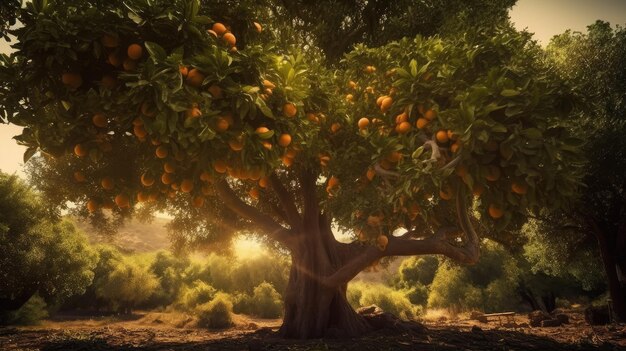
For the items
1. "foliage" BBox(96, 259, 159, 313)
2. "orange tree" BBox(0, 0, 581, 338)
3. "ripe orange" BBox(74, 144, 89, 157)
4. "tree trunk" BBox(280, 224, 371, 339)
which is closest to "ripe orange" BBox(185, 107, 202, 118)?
"orange tree" BBox(0, 0, 581, 338)

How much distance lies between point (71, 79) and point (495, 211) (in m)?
5.74

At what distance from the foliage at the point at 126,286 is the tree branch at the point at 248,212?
2792cm

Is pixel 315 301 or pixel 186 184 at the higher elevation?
pixel 186 184

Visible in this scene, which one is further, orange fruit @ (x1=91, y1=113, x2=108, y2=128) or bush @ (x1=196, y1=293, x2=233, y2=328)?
bush @ (x1=196, y1=293, x2=233, y2=328)

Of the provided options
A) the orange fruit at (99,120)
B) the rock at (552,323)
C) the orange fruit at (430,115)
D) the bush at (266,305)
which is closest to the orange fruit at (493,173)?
the orange fruit at (430,115)

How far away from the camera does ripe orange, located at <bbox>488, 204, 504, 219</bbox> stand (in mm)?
4691

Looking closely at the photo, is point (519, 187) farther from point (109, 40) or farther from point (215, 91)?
point (109, 40)

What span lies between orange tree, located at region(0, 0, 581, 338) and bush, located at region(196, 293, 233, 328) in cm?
1534

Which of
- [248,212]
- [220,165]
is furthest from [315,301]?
[220,165]

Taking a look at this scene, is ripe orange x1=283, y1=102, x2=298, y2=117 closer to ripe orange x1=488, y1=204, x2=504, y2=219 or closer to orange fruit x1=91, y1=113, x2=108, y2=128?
orange fruit x1=91, y1=113, x2=108, y2=128

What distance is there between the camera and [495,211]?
475cm

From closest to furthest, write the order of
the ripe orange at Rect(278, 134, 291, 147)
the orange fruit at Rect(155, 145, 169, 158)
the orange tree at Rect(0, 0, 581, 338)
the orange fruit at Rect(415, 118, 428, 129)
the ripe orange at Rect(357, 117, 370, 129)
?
the orange tree at Rect(0, 0, 581, 338) < the orange fruit at Rect(155, 145, 169, 158) < the ripe orange at Rect(278, 134, 291, 147) < the orange fruit at Rect(415, 118, 428, 129) < the ripe orange at Rect(357, 117, 370, 129)

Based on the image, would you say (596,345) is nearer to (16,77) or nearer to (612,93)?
(612,93)

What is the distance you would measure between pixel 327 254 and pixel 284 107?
717cm
